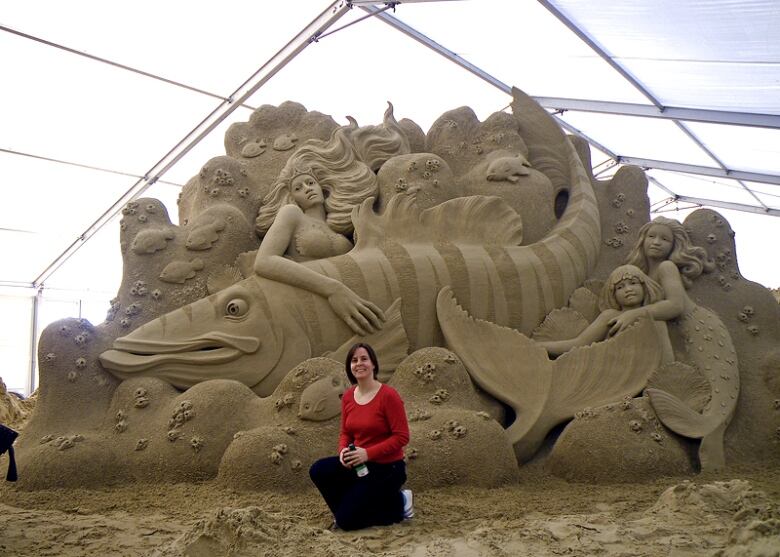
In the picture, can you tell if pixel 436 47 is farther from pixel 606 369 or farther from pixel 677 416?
pixel 677 416

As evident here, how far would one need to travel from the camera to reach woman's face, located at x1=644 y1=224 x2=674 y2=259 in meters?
4.66

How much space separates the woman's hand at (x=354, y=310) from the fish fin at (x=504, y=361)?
43 cm

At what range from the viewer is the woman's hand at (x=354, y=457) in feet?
8.48

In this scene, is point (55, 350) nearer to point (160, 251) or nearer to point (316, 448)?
point (160, 251)

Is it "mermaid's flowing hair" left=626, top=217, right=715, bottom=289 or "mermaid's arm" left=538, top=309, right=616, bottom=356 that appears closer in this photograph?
"mermaid's arm" left=538, top=309, right=616, bottom=356

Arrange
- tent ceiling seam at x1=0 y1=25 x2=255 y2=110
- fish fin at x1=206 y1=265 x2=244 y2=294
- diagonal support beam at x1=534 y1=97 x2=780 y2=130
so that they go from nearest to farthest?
fish fin at x1=206 y1=265 x2=244 y2=294
tent ceiling seam at x1=0 y1=25 x2=255 y2=110
diagonal support beam at x1=534 y1=97 x2=780 y2=130

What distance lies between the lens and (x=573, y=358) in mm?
4098

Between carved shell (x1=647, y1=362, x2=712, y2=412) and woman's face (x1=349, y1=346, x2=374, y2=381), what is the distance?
2.11m

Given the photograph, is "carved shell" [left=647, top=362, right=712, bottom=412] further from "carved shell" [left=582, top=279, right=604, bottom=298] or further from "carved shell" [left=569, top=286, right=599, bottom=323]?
"carved shell" [left=582, top=279, right=604, bottom=298]

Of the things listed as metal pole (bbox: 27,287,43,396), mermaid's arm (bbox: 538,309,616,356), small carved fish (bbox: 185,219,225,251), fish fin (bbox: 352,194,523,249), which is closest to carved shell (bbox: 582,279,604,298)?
mermaid's arm (bbox: 538,309,616,356)

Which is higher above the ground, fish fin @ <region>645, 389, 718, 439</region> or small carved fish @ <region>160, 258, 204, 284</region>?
small carved fish @ <region>160, 258, 204, 284</region>

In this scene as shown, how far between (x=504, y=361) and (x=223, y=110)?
5.67 m

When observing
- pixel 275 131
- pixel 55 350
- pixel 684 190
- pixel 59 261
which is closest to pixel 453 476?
pixel 55 350

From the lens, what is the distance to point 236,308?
4.08m
